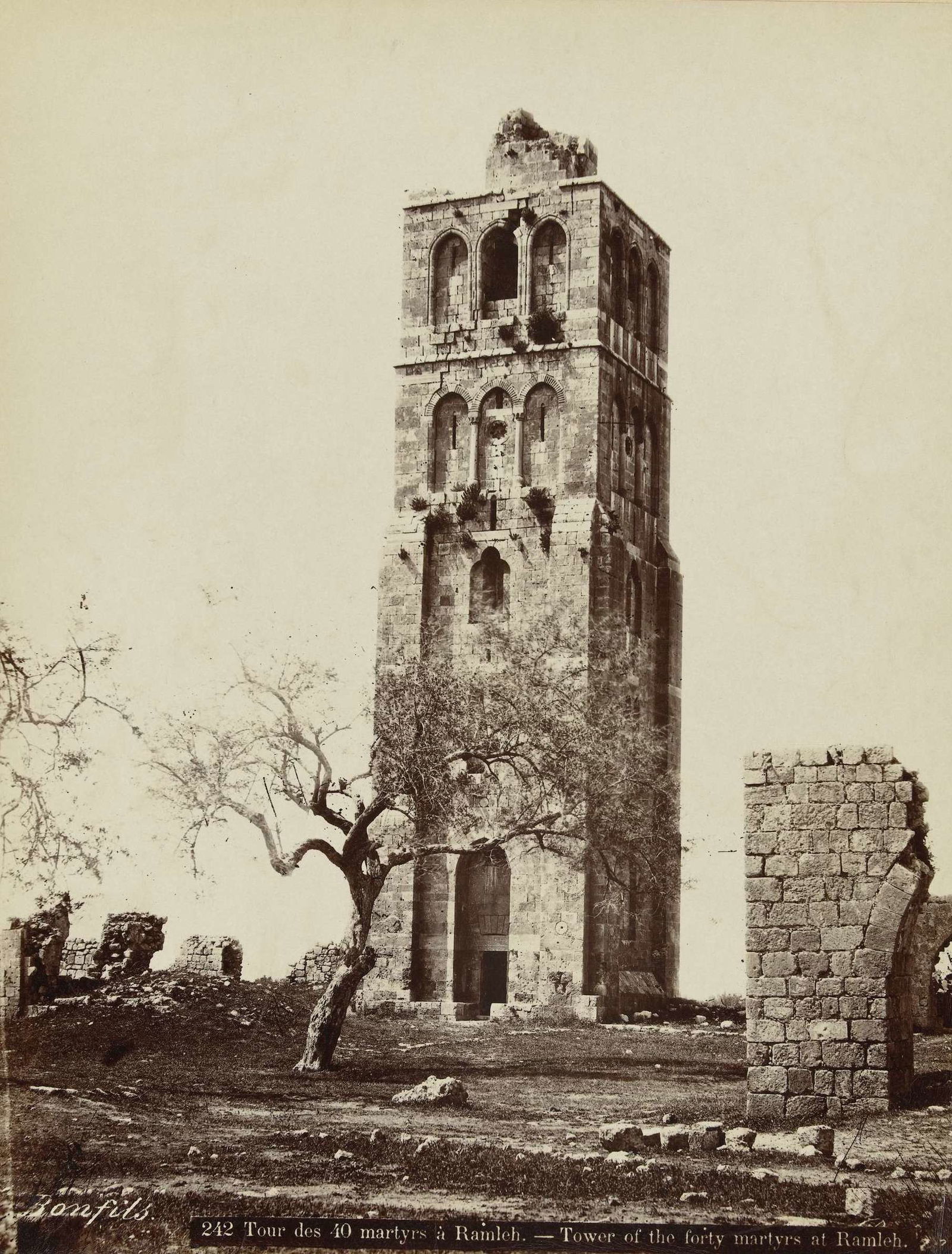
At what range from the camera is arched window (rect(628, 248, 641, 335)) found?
42.3 m

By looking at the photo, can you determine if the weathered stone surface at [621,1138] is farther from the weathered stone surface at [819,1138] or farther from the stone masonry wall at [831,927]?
the weathered stone surface at [819,1138]

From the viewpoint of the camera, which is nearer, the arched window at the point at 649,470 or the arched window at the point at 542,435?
the arched window at the point at 542,435

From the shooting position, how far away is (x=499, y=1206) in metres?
17.6

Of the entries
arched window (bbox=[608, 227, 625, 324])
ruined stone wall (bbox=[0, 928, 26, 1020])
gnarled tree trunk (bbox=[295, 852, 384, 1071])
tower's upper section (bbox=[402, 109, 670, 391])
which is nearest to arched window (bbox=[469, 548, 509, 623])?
tower's upper section (bbox=[402, 109, 670, 391])

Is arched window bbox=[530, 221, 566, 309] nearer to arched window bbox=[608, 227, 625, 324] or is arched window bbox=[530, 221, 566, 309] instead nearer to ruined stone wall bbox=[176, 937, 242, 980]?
arched window bbox=[608, 227, 625, 324]

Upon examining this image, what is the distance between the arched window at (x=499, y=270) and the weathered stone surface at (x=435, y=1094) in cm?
2232

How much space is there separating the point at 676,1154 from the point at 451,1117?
399 cm

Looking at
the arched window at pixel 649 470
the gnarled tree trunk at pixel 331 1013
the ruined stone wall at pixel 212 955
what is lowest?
the gnarled tree trunk at pixel 331 1013

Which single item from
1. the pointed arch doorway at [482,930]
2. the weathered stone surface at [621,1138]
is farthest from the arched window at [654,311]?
the weathered stone surface at [621,1138]

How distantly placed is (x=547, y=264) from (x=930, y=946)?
1774 centimetres

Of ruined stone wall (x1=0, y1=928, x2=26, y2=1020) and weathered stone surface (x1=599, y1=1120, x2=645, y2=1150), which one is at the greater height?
ruined stone wall (x1=0, y1=928, x2=26, y2=1020)

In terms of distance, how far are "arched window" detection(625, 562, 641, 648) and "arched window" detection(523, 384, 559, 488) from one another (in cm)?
296

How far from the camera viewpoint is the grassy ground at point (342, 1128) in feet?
58.1

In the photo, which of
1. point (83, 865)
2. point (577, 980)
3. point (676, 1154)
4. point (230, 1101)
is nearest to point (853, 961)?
point (676, 1154)
